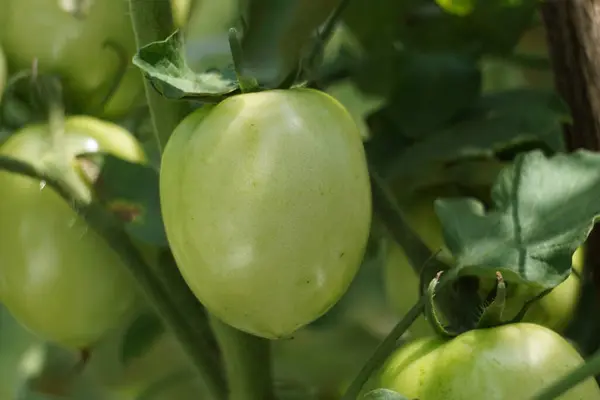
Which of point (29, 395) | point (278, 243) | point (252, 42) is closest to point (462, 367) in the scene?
point (278, 243)

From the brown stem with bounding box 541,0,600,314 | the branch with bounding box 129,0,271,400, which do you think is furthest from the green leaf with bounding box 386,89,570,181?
the branch with bounding box 129,0,271,400

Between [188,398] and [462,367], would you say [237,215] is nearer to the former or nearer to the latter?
[462,367]

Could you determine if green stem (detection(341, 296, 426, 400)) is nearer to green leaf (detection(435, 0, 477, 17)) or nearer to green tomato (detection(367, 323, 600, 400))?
green tomato (detection(367, 323, 600, 400))

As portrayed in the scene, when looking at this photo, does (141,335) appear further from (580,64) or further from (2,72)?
(580,64)

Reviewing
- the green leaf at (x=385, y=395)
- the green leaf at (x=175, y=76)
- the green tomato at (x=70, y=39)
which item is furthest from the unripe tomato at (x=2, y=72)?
the green leaf at (x=385, y=395)

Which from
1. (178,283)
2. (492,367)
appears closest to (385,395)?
(492,367)
